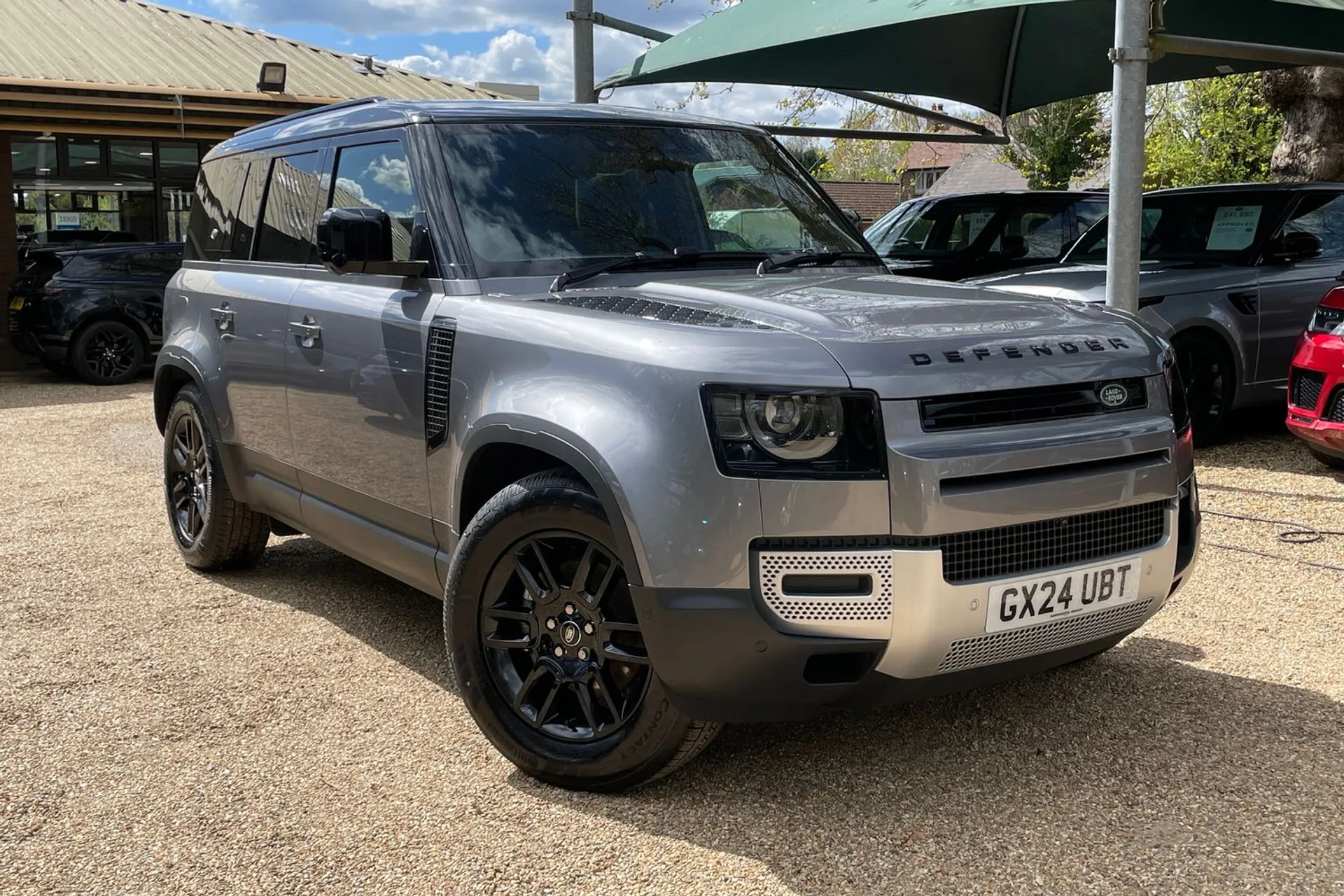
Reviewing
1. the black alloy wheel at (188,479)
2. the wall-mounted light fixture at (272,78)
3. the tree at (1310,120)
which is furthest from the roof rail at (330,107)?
the wall-mounted light fixture at (272,78)

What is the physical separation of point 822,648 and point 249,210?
3.50 meters

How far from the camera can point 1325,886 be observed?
2904mm

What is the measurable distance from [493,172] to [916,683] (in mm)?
2099

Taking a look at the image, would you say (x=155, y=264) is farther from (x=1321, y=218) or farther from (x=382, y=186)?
(x=1321, y=218)

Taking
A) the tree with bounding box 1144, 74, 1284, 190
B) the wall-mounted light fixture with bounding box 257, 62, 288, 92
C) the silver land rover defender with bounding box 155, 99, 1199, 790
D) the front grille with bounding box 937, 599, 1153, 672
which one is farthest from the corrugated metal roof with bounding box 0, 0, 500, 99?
the tree with bounding box 1144, 74, 1284, 190

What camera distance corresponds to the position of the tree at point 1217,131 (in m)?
27.2

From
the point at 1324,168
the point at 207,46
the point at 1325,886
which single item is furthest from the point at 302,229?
the point at 207,46

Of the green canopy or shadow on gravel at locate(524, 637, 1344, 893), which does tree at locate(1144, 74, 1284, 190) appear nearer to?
the green canopy

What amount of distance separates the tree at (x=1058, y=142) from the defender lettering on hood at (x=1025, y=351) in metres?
42.1

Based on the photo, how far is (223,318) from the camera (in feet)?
16.9

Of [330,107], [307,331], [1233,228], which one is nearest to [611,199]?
[307,331]

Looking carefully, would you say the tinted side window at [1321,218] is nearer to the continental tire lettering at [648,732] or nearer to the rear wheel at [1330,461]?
the rear wheel at [1330,461]

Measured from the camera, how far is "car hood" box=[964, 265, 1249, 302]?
8.13 metres

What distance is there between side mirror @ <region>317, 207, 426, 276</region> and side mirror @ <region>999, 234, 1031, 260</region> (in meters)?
7.68
